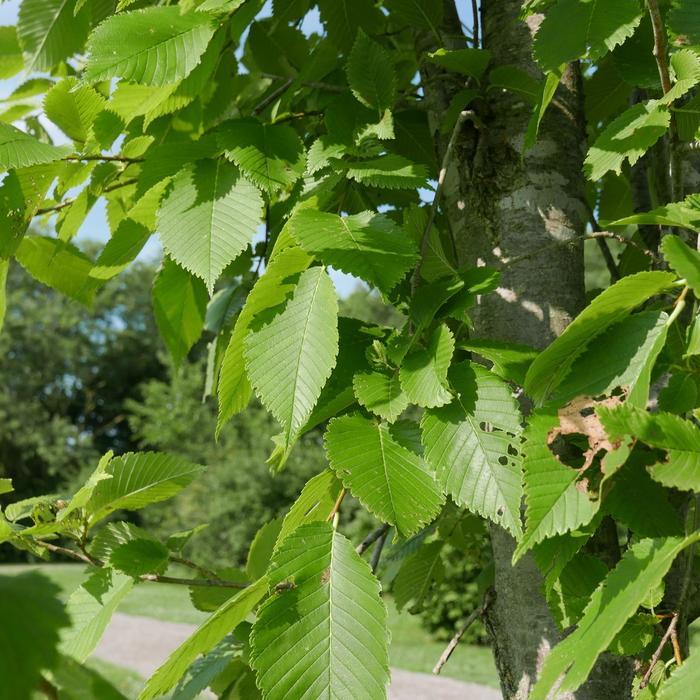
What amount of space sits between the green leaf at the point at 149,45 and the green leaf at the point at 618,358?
0.69 m

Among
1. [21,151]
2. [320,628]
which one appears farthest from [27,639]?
[21,151]

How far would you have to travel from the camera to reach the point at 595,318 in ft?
2.77

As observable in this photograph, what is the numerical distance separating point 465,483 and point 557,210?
2.09 feet

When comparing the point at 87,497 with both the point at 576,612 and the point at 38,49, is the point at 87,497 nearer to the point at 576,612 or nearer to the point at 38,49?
the point at 576,612

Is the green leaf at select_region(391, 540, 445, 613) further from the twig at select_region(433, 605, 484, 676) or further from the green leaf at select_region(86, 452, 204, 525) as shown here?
the green leaf at select_region(86, 452, 204, 525)

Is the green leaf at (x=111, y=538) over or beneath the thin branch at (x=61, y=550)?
beneath

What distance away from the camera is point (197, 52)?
1075 mm

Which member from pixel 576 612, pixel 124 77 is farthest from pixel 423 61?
pixel 576 612

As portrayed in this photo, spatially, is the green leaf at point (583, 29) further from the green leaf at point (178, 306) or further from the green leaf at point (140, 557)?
the green leaf at point (140, 557)

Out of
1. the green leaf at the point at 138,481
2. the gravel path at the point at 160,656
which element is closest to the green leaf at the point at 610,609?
the green leaf at the point at 138,481

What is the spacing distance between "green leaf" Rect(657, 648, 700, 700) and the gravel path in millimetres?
5776

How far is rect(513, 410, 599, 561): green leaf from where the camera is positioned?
753 millimetres

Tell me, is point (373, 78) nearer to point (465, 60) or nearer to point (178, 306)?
point (465, 60)

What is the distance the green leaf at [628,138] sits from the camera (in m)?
0.99
